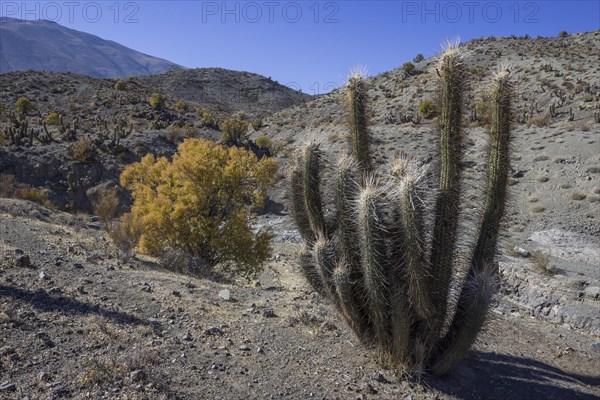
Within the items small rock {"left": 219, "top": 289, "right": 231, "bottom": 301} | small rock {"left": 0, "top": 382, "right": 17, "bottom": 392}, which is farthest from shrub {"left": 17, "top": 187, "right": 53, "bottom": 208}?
small rock {"left": 0, "top": 382, "right": 17, "bottom": 392}

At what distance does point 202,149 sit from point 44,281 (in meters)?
5.16

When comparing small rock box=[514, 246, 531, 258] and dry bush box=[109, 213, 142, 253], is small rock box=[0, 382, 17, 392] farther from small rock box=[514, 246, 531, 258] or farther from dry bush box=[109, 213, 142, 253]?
small rock box=[514, 246, 531, 258]

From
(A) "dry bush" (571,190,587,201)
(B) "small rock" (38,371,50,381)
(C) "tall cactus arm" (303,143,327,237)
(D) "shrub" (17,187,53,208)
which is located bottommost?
(D) "shrub" (17,187,53,208)

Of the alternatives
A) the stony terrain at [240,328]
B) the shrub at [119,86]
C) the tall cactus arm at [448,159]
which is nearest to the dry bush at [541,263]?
the stony terrain at [240,328]

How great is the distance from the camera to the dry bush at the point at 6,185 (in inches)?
701

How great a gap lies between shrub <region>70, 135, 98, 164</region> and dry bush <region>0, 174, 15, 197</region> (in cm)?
375

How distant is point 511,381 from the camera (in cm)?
585

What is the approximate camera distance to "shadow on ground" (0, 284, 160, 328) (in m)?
5.84

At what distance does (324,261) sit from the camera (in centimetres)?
550

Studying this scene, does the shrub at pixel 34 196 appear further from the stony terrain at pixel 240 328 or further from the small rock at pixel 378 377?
the small rock at pixel 378 377

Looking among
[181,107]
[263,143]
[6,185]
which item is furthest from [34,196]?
[181,107]

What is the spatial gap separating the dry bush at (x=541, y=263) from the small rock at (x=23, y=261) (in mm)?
10021

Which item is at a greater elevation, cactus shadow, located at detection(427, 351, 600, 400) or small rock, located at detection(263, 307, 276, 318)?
small rock, located at detection(263, 307, 276, 318)

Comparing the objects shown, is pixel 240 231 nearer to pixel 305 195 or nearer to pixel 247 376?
pixel 305 195
